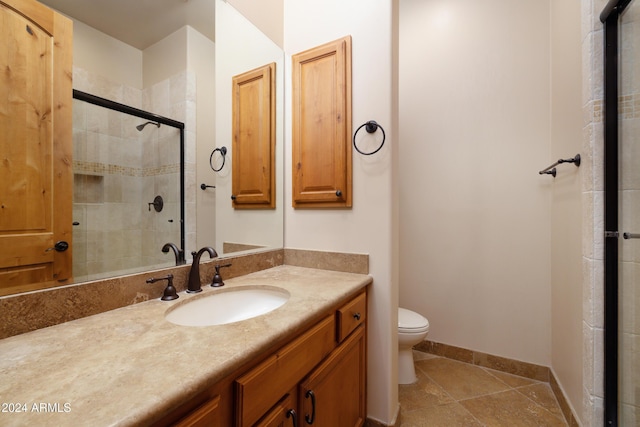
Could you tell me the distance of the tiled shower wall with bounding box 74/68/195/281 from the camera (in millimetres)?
846

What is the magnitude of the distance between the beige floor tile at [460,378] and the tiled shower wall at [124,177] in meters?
1.91

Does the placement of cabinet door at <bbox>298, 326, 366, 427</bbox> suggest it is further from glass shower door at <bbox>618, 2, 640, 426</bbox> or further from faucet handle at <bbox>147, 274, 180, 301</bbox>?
glass shower door at <bbox>618, 2, 640, 426</bbox>

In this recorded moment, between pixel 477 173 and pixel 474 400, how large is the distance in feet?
5.01

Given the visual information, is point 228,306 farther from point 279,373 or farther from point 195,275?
point 279,373

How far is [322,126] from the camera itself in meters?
1.50

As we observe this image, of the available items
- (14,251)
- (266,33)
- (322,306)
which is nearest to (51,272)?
(14,251)

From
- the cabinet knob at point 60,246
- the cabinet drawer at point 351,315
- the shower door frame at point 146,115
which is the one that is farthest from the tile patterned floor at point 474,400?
the cabinet knob at point 60,246

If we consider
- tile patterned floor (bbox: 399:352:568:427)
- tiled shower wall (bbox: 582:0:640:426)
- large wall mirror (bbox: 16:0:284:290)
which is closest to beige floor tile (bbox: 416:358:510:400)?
tile patterned floor (bbox: 399:352:568:427)

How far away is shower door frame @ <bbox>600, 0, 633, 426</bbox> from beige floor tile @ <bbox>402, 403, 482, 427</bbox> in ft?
→ 2.00

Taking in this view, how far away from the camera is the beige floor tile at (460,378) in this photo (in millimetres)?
1758

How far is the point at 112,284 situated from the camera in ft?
2.87

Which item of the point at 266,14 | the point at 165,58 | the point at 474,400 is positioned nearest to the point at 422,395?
the point at 474,400

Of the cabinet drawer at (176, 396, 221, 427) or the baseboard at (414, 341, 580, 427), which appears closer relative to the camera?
the cabinet drawer at (176, 396, 221, 427)

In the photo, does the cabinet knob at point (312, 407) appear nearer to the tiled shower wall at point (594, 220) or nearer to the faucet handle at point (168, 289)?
the faucet handle at point (168, 289)
